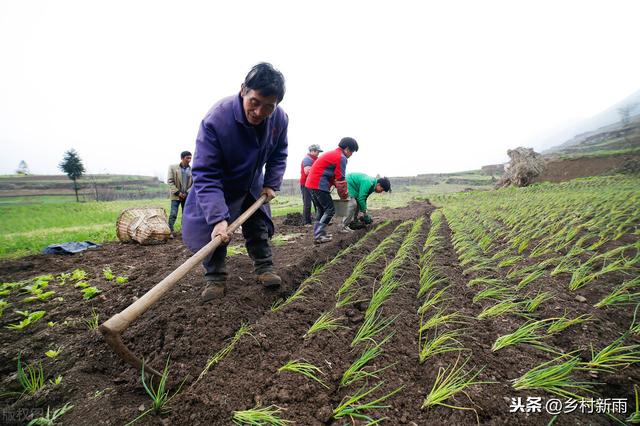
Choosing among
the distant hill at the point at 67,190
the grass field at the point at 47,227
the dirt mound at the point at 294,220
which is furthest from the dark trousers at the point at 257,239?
the distant hill at the point at 67,190

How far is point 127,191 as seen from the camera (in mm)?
23266

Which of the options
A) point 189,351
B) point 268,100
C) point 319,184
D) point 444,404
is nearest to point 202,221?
point 189,351

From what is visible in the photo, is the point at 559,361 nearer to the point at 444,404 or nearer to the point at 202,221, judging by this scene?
the point at 444,404

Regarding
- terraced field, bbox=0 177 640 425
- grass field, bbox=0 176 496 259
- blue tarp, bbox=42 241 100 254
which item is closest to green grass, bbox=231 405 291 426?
terraced field, bbox=0 177 640 425

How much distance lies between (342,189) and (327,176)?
38 cm

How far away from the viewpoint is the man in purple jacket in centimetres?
194

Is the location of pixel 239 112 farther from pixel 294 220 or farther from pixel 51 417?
pixel 294 220

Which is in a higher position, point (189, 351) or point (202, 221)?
point (202, 221)

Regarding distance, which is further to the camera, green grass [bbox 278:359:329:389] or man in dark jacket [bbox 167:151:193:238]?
man in dark jacket [bbox 167:151:193:238]

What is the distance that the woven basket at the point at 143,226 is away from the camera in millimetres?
5324

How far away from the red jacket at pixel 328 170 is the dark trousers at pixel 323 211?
0.11 metres

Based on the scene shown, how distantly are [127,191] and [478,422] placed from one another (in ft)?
91.6

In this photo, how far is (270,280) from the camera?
8.85 feet

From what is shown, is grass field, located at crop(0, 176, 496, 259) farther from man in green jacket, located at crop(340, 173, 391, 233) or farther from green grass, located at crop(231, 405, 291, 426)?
green grass, located at crop(231, 405, 291, 426)
